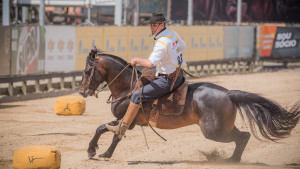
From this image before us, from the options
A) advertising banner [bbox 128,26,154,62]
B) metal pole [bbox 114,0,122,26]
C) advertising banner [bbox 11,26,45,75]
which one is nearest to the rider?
advertising banner [bbox 11,26,45,75]

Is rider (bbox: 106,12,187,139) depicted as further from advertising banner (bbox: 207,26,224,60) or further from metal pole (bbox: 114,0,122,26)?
advertising banner (bbox: 207,26,224,60)

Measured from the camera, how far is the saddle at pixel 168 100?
6.20m

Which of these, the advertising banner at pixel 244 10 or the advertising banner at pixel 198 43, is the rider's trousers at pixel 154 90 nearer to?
the advertising banner at pixel 198 43

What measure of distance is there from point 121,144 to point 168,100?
202 cm

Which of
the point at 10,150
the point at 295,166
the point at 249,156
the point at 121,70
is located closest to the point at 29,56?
the point at 10,150

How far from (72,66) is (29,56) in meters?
1.90

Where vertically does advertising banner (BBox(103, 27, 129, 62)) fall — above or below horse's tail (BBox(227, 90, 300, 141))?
above

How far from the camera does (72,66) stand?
1526cm

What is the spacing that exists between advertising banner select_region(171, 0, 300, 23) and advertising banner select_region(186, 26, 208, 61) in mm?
12195

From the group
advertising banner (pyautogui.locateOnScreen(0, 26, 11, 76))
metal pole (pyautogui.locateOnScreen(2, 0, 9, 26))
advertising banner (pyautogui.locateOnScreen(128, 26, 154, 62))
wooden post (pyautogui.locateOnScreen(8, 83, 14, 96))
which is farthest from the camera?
advertising banner (pyautogui.locateOnScreen(128, 26, 154, 62))

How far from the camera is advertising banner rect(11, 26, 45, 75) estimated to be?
43.8ft

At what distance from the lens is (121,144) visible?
7805 mm

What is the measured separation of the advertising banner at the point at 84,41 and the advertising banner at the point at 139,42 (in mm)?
1674

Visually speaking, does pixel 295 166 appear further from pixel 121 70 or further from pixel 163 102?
pixel 121 70
